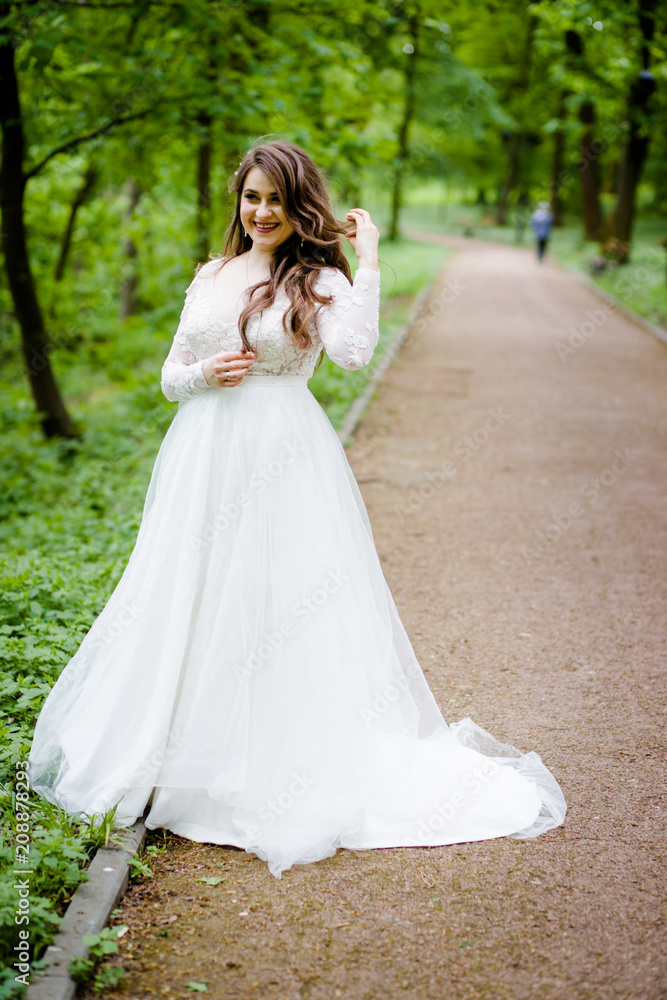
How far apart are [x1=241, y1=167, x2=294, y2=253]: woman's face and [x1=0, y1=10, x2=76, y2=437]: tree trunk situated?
5.60 m

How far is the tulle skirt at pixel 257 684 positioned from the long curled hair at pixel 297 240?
0.27m

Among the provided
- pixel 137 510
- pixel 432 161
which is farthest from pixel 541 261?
pixel 137 510

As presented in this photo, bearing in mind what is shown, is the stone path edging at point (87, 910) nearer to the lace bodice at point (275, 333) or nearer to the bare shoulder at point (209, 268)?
the lace bodice at point (275, 333)

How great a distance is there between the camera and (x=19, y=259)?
8.82 meters

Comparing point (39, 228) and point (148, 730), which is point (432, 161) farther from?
point (148, 730)

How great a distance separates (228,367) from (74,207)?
11678 millimetres

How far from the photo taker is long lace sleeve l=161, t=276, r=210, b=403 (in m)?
3.05

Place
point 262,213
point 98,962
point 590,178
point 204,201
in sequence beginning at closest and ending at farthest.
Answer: point 98,962 → point 262,213 → point 204,201 → point 590,178

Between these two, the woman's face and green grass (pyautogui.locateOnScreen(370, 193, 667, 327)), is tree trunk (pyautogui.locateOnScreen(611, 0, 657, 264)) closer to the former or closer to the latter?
green grass (pyautogui.locateOnScreen(370, 193, 667, 327))

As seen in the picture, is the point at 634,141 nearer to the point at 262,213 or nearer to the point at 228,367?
the point at 262,213

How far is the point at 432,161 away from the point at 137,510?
81.1 ft

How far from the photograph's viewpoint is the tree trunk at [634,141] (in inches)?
579

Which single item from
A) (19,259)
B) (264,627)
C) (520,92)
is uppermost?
(520,92)

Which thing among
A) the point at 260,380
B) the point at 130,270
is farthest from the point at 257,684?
the point at 130,270
